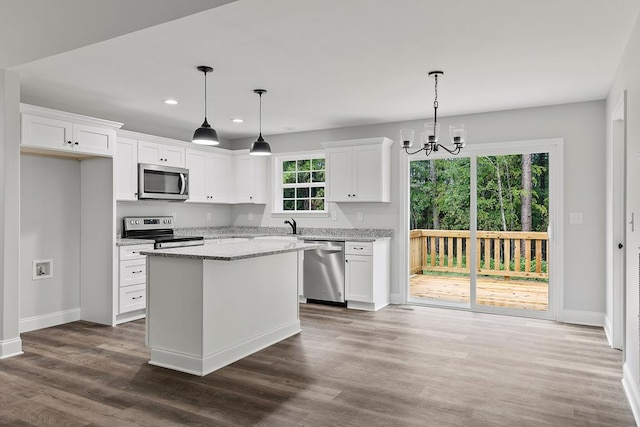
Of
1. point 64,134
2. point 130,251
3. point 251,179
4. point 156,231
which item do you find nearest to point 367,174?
point 251,179

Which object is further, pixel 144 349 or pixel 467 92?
pixel 467 92

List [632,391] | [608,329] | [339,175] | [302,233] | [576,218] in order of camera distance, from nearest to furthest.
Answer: [632,391], [608,329], [576,218], [339,175], [302,233]

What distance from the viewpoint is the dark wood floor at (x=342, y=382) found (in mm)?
2633

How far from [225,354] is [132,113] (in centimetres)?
337

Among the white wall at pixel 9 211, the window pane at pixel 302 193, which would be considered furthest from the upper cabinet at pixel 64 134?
the window pane at pixel 302 193

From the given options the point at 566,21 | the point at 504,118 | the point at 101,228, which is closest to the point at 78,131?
the point at 101,228

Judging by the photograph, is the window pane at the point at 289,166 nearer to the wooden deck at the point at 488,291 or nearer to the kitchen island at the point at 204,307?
the wooden deck at the point at 488,291

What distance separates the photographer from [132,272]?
196 inches

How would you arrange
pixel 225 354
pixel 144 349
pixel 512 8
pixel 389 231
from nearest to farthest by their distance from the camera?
pixel 512 8 → pixel 225 354 → pixel 144 349 → pixel 389 231

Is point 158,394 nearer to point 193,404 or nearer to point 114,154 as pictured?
point 193,404

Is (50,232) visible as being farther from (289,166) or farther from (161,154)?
(289,166)

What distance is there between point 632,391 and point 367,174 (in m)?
3.65

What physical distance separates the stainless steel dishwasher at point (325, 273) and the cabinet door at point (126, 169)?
7.32ft

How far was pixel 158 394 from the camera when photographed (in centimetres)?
295
